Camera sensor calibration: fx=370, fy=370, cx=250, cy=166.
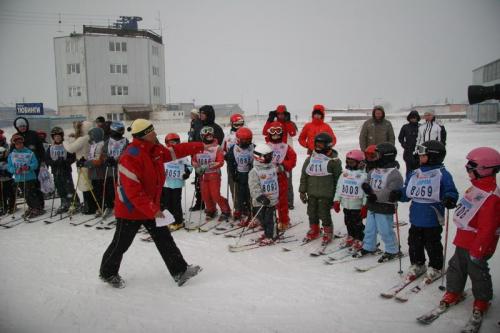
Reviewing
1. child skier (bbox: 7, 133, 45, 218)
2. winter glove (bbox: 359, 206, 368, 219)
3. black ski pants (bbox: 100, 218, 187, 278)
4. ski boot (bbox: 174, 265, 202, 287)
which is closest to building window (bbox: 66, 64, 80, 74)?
child skier (bbox: 7, 133, 45, 218)

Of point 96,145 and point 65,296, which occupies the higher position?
point 96,145

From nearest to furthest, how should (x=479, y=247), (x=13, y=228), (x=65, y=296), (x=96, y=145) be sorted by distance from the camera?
(x=479, y=247)
(x=65, y=296)
(x=13, y=228)
(x=96, y=145)

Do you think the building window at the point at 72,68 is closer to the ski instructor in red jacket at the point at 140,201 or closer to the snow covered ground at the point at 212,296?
the snow covered ground at the point at 212,296

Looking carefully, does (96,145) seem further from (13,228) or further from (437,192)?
(437,192)

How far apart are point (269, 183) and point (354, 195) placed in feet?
4.86

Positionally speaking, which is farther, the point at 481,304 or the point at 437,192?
the point at 437,192

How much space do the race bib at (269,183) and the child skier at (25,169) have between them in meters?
5.75

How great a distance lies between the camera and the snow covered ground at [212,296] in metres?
3.88

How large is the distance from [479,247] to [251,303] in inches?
96.9

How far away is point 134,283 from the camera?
503 cm

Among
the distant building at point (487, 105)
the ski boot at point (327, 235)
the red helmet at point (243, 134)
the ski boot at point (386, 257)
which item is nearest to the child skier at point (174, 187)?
the red helmet at point (243, 134)

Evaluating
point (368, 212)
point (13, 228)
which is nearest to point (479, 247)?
point (368, 212)

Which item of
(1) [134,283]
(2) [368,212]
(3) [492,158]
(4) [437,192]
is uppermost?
(3) [492,158]

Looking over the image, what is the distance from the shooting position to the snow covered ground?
153 inches
